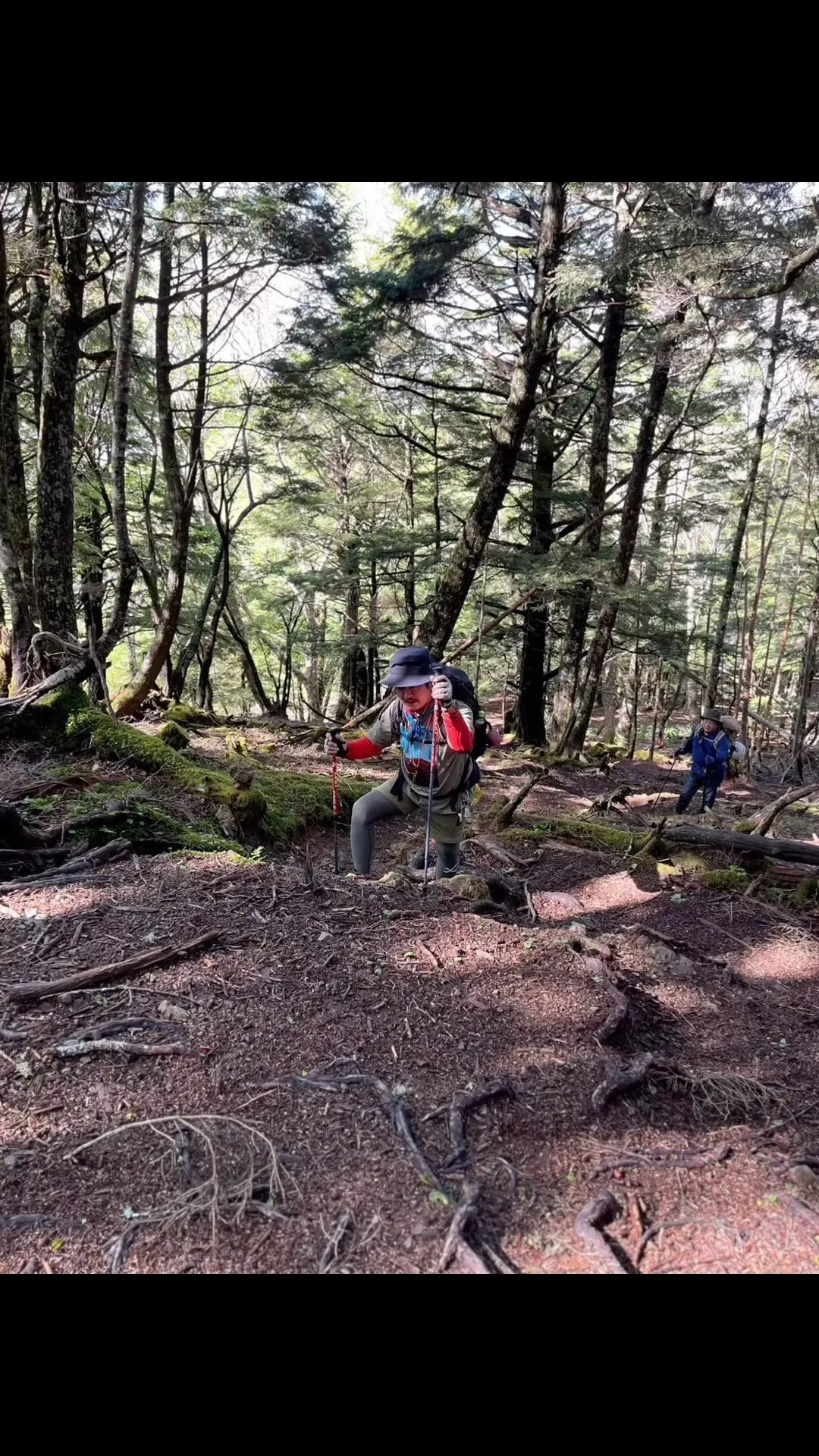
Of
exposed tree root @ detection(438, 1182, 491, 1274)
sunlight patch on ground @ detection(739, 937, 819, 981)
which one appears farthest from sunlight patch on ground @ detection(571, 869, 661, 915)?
exposed tree root @ detection(438, 1182, 491, 1274)

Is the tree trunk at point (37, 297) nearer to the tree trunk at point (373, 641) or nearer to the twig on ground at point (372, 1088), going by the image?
the tree trunk at point (373, 641)

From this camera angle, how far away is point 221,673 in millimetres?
30203

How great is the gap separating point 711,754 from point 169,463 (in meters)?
11.8

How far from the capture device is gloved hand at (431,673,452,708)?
478 cm

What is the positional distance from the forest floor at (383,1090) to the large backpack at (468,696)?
128cm

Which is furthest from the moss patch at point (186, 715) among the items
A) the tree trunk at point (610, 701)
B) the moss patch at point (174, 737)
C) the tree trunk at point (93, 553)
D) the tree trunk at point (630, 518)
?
the tree trunk at point (610, 701)

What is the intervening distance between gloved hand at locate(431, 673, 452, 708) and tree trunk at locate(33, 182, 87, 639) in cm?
536

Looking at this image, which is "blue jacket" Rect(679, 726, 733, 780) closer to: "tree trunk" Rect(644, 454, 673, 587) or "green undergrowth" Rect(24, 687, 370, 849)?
"green undergrowth" Rect(24, 687, 370, 849)

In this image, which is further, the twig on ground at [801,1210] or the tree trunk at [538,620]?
the tree trunk at [538,620]

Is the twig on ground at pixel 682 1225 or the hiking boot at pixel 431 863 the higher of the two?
the twig on ground at pixel 682 1225

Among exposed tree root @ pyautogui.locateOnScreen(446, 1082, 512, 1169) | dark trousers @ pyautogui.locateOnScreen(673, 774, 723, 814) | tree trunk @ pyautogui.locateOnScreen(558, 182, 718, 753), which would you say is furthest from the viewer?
tree trunk @ pyautogui.locateOnScreen(558, 182, 718, 753)

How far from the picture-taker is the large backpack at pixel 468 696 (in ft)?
16.3
